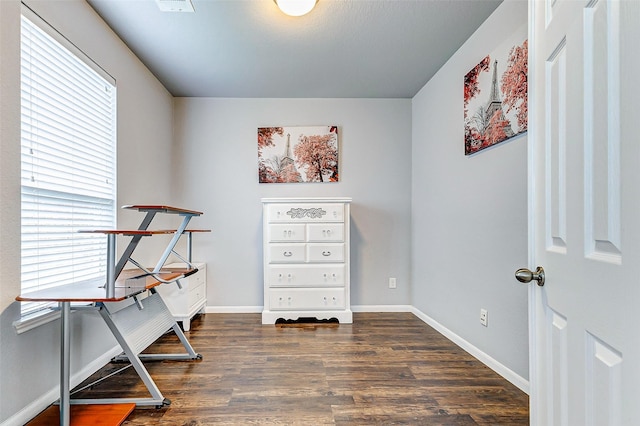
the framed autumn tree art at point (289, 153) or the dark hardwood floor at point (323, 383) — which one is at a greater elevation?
the framed autumn tree art at point (289, 153)

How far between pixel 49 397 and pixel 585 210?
254cm

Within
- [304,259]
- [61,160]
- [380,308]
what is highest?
[61,160]

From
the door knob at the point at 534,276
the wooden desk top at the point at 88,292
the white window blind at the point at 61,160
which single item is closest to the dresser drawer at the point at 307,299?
the wooden desk top at the point at 88,292

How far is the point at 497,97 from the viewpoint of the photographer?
215 cm

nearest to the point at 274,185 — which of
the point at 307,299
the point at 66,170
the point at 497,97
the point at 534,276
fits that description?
the point at 307,299

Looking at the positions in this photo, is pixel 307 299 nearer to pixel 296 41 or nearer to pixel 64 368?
pixel 64 368

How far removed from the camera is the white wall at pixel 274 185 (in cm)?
359

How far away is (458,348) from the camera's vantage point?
A: 257cm

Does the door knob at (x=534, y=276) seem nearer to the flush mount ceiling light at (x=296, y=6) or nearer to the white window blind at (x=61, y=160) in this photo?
the flush mount ceiling light at (x=296, y=6)

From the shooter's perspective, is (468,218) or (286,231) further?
(286,231)

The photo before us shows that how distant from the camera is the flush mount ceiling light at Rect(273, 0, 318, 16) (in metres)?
1.96

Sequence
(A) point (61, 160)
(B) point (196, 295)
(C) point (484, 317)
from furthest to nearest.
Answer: (B) point (196, 295)
(C) point (484, 317)
(A) point (61, 160)

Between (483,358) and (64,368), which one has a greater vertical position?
(64,368)

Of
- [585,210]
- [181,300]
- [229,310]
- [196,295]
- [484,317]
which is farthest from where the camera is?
[229,310]
